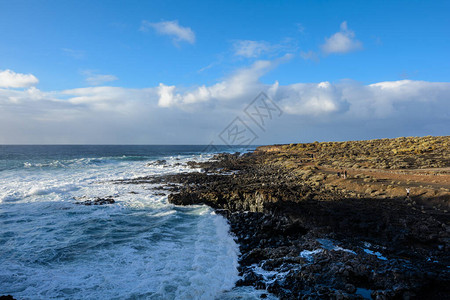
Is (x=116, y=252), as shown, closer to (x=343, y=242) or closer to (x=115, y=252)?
(x=115, y=252)

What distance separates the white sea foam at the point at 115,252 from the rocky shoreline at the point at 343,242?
94 cm

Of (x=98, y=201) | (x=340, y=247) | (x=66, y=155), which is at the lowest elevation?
(x=98, y=201)

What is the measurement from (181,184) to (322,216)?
14.2 m

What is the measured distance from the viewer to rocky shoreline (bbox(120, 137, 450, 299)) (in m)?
5.76

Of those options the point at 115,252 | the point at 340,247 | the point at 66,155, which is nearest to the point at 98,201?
the point at 115,252

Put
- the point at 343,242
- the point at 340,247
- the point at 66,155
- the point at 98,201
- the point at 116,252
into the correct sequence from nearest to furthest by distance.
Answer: the point at 340,247 < the point at 343,242 < the point at 116,252 < the point at 98,201 < the point at 66,155

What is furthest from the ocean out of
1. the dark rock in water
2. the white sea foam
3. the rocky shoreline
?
the rocky shoreline

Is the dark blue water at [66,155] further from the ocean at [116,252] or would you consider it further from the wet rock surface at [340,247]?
the wet rock surface at [340,247]

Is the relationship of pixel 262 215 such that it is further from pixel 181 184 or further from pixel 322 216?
pixel 181 184

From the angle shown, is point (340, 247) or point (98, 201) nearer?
point (340, 247)

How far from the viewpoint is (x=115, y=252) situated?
8.38 meters

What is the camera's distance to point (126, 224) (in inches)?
447

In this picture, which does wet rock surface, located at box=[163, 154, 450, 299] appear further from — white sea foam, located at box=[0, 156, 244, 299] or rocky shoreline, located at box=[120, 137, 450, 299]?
white sea foam, located at box=[0, 156, 244, 299]

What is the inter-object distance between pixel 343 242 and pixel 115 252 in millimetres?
8173
